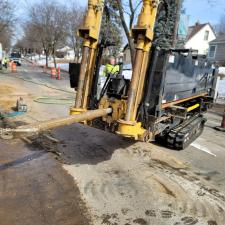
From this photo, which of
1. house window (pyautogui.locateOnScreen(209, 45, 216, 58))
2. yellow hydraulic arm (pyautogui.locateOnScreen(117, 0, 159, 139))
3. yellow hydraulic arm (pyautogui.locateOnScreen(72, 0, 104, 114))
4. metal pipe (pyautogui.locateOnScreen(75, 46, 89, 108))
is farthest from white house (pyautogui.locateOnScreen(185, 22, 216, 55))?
yellow hydraulic arm (pyautogui.locateOnScreen(117, 0, 159, 139))

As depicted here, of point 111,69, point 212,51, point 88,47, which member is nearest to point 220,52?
point 212,51

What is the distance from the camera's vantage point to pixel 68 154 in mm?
5867

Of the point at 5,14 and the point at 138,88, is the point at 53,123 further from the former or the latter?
the point at 5,14

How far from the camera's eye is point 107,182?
184 inches

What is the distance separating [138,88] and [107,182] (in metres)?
1.68

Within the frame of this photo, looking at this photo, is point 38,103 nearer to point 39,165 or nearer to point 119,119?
point 39,165

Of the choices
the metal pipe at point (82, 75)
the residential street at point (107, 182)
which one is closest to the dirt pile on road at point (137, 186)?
the residential street at point (107, 182)

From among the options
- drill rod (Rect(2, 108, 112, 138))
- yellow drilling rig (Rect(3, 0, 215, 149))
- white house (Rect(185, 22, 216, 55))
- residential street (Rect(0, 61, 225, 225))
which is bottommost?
residential street (Rect(0, 61, 225, 225))

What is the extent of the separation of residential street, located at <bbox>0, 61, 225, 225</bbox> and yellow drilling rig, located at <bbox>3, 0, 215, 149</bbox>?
2.31 feet

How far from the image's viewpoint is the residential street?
374cm

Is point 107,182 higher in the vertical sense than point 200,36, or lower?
lower

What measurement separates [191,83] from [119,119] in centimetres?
291

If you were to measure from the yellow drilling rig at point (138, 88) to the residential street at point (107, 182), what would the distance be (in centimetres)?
71

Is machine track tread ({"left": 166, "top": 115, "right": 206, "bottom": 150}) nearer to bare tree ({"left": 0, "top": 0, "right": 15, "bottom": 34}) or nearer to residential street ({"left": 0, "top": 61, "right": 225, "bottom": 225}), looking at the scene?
residential street ({"left": 0, "top": 61, "right": 225, "bottom": 225})
